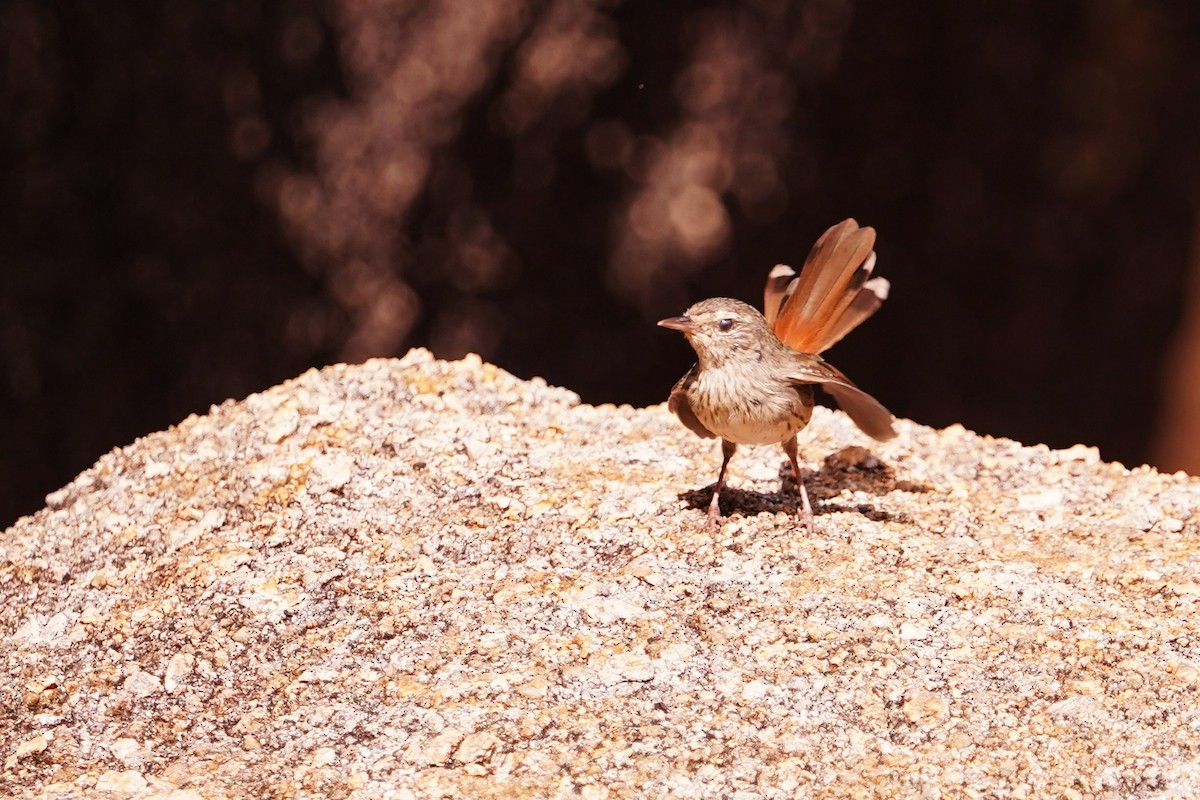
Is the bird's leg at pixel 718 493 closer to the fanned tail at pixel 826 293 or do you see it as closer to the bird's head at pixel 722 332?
the bird's head at pixel 722 332

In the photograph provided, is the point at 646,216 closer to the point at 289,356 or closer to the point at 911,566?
the point at 289,356

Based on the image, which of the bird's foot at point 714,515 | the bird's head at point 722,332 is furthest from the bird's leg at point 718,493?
the bird's head at point 722,332

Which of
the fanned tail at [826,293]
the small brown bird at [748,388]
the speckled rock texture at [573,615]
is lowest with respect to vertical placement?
the speckled rock texture at [573,615]

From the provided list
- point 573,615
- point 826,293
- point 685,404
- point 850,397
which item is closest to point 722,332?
point 685,404

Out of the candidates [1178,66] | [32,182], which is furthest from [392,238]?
[1178,66]

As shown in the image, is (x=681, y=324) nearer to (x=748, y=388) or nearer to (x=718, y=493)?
(x=748, y=388)

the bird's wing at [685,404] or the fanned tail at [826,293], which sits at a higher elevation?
the fanned tail at [826,293]
